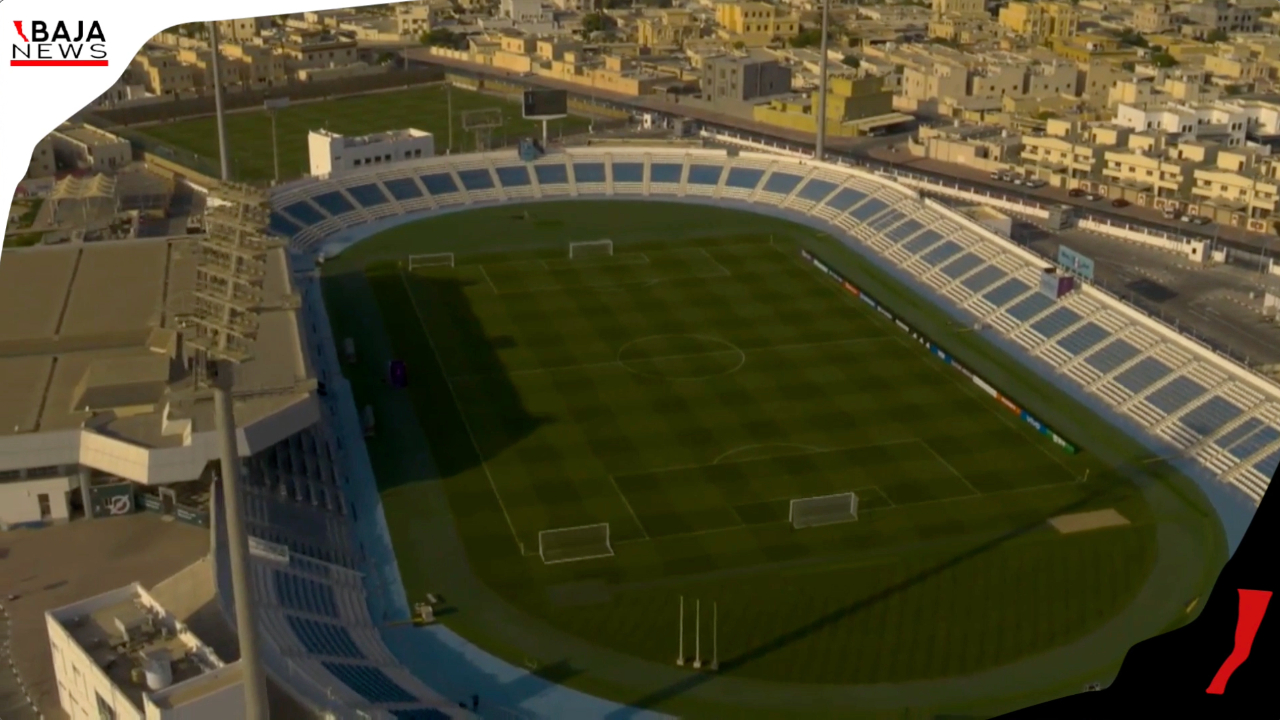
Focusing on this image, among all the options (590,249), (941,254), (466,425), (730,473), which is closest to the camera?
(730,473)

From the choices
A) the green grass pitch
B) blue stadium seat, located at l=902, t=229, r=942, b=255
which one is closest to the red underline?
blue stadium seat, located at l=902, t=229, r=942, b=255

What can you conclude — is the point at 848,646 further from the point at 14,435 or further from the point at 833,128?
the point at 833,128

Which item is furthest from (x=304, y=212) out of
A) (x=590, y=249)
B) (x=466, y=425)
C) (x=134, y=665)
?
(x=134, y=665)

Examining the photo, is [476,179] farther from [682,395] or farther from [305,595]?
[305,595]

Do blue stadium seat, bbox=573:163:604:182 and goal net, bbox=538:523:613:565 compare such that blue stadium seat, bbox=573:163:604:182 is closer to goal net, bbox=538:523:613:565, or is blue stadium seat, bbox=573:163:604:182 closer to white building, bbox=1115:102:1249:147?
white building, bbox=1115:102:1249:147

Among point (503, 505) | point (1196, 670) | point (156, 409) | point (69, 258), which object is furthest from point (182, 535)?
point (1196, 670)

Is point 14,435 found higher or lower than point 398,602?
higher
